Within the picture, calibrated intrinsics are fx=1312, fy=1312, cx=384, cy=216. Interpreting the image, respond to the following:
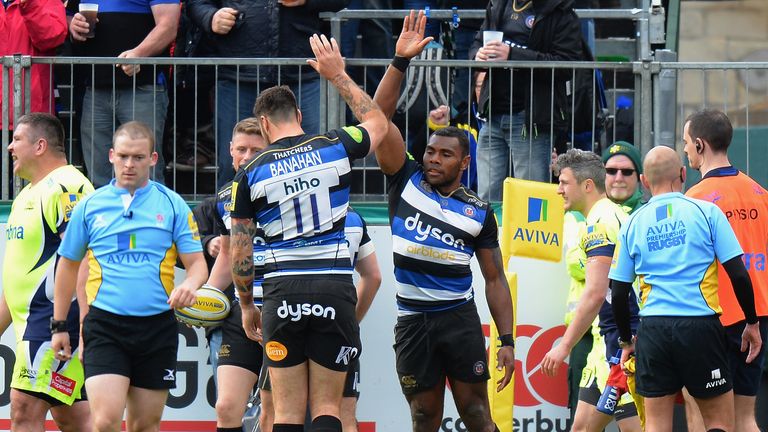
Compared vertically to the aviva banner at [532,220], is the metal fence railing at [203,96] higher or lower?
higher

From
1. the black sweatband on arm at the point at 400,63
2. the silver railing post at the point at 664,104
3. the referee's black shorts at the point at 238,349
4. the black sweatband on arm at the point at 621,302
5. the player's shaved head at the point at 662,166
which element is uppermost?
the black sweatband on arm at the point at 400,63

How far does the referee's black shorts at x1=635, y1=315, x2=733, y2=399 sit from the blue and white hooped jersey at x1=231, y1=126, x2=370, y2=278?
1885mm

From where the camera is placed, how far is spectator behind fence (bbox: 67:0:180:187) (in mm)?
10195

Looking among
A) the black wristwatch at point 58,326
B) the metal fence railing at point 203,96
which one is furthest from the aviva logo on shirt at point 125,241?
the metal fence railing at point 203,96

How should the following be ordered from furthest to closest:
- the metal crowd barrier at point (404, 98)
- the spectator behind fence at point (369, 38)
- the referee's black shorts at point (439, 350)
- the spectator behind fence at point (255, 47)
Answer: the spectator behind fence at point (369, 38) < the spectator behind fence at point (255, 47) < the metal crowd barrier at point (404, 98) < the referee's black shorts at point (439, 350)

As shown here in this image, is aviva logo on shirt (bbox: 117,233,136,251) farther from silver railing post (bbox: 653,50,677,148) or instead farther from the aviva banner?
silver railing post (bbox: 653,50,677,148)

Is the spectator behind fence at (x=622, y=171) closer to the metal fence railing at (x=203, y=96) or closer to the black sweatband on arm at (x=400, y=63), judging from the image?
the metal fence railing at (x=203, y=96)

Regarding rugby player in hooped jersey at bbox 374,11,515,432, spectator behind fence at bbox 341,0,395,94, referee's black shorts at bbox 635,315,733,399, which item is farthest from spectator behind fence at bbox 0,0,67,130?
referee's black shorts at bbox 635,315,733,399

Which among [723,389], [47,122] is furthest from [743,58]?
[47,122]

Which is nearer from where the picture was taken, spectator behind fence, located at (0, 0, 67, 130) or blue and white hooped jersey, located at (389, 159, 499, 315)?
blue and white hooped jersey, located at (389, 159, 499, 315)

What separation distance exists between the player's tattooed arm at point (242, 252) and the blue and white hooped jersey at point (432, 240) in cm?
112

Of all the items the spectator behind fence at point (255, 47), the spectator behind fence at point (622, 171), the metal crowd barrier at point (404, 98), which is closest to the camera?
the spectator behind fence at point (622, 171)

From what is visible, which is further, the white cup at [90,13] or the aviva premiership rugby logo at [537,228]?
the white cup at [90,13]

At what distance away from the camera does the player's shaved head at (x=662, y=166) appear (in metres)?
7.88
